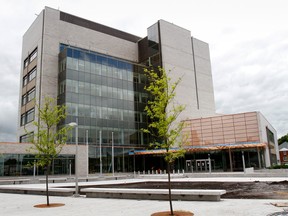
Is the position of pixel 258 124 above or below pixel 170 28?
below

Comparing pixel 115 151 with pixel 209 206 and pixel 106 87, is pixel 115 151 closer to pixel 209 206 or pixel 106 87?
pixel 106 87

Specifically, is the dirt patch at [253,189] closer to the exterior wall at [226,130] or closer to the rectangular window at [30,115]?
the exterior wall at [226,130]

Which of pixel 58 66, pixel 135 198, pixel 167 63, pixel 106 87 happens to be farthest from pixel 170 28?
pixel 135 198

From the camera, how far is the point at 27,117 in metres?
56.8

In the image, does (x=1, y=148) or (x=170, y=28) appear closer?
(x=1, y=148)

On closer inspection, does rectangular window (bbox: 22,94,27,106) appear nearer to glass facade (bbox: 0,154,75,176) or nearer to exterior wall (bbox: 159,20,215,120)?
glass facade (bbox: 0,154,75,176)

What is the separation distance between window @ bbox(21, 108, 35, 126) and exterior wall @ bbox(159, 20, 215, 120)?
91.6 feet

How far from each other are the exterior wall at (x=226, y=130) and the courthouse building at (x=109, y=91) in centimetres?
17

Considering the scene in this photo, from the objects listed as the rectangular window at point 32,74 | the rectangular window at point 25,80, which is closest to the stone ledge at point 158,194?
the rectangular window at point 32,74

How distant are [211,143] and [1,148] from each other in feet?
116

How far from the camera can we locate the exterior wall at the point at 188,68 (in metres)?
63.8

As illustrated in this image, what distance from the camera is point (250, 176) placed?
Result: 111ft

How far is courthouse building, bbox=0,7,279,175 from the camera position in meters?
50.2

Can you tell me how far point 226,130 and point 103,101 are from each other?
23.3m
